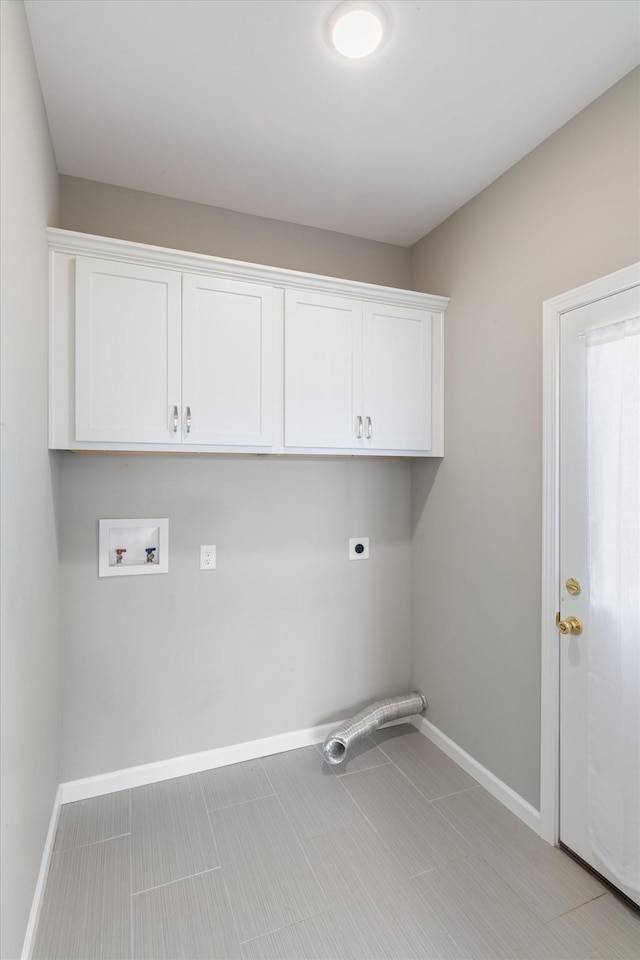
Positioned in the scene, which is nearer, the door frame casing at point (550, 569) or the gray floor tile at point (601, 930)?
the gray floor tile at point (601, 930)

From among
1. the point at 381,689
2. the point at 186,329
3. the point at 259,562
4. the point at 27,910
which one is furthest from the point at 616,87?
the point at 27,910

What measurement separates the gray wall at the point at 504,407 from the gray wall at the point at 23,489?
1.84 m

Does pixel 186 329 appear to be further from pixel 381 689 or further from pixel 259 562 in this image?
pixel 381 689

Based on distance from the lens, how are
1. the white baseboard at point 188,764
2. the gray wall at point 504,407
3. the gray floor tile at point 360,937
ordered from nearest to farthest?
the gray floor tile at point 360,937, the gray wall at point 504,407, the white baseboard at point 188,764

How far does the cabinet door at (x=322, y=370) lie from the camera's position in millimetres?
2184

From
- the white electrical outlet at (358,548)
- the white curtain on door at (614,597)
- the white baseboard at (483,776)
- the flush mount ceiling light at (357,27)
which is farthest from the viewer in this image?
the white electrical outlet at (358,548)

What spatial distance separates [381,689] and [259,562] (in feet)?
3.52

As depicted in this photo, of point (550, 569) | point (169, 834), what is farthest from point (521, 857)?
point (169, 834)

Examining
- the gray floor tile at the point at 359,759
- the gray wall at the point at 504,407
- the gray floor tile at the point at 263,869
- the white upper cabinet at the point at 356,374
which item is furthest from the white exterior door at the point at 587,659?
the gray floor tile at the point at 263,869

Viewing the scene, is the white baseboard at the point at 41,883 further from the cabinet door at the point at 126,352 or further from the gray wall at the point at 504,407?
the gray wall at the point at 504,407

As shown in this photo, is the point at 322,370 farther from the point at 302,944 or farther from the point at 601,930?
Result: the point at 601,930

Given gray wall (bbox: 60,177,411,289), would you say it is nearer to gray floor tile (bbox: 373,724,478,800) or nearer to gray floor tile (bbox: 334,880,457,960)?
gray floor tile (bbox: 373,724,478,800)

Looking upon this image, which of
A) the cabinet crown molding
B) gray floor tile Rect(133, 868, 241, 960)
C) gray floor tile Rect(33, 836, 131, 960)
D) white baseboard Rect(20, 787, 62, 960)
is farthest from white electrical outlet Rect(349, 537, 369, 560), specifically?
white baseboard Rect(20, 787, 62, 960)

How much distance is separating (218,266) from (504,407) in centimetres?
140
